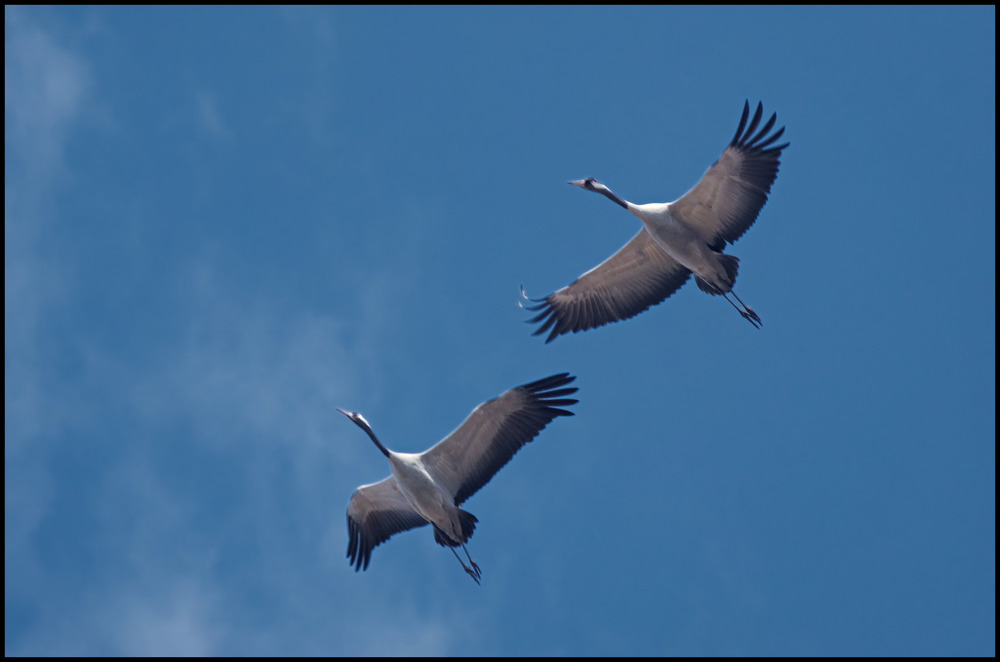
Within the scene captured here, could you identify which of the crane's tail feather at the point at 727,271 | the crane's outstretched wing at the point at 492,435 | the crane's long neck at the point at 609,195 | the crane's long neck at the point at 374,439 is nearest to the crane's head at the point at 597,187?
the crane's long neck at the point at 609,195

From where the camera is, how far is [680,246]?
19453mm

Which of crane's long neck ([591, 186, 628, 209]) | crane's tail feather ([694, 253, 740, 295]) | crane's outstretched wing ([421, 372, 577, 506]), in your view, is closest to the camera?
crane's outstretched wing ([421, 372, 577, 506])

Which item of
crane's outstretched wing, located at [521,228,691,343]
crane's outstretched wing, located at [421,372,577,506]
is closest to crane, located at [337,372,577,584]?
crane's outstretched wing, located at [421,372,577,506]

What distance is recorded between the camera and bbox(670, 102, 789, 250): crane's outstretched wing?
736 inches

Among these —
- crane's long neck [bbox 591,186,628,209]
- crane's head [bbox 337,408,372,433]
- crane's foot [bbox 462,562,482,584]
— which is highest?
crane's long neck [bbox 591,186,628,209]

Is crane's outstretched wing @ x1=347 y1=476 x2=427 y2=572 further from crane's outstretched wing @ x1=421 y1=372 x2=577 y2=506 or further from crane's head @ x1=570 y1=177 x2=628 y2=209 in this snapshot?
crane's head @ x1=570 y1=177 x2=628 y2=209

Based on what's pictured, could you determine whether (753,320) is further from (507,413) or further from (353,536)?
(353,536)

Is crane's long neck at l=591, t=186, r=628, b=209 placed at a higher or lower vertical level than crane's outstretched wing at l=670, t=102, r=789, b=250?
higher

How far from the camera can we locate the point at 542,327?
20.7 m

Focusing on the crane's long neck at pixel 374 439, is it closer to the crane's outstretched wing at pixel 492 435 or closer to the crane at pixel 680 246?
the crane's outstretched wing at pixel 492 435

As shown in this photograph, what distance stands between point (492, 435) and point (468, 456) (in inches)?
20.9

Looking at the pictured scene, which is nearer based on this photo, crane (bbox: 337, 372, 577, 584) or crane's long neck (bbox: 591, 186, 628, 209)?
crane (bbox: 337, 372, 577, 584)

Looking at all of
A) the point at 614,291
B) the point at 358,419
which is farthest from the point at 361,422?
the point at 614,291

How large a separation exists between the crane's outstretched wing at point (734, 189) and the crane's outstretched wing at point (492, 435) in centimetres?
362
